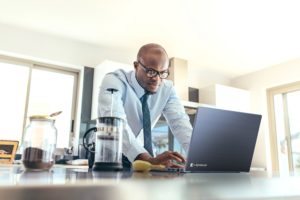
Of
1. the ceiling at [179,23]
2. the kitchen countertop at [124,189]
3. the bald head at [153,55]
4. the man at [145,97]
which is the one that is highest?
the ceiling at [179,23]

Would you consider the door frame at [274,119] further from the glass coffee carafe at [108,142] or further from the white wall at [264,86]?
the glass coffee carafe at [108,142]

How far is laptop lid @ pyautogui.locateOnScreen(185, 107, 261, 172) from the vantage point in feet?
2.87

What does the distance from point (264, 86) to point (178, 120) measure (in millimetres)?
3198

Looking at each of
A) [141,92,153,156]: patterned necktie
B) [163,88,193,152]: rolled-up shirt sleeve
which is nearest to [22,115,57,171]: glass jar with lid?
[141,92,153,156]: patterned necktie

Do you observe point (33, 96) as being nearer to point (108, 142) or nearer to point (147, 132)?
point (147, 132)

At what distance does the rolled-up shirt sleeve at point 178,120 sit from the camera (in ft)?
4.85

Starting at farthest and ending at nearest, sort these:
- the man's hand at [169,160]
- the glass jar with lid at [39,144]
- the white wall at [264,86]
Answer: the white wall at [264,86] < the man's hand at [169,160] < the glass jar with lid at [39,144]

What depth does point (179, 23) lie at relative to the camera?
10.1ft

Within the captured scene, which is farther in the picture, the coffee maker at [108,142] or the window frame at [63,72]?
the window frame at [63,72]

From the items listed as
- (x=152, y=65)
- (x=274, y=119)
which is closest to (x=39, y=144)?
(x=152, y=65)

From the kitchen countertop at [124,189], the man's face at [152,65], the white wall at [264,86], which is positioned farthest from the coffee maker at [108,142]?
the white wall at [264,86]

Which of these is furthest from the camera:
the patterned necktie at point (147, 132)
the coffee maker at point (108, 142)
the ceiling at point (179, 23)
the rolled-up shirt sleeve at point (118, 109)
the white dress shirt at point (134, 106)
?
the ceiling at point (179, 23)

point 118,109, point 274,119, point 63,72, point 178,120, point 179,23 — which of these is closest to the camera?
point 118,109

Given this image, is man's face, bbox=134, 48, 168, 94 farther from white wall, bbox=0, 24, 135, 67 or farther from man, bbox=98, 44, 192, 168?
white wall, bbox=0, 24, 135, 67
